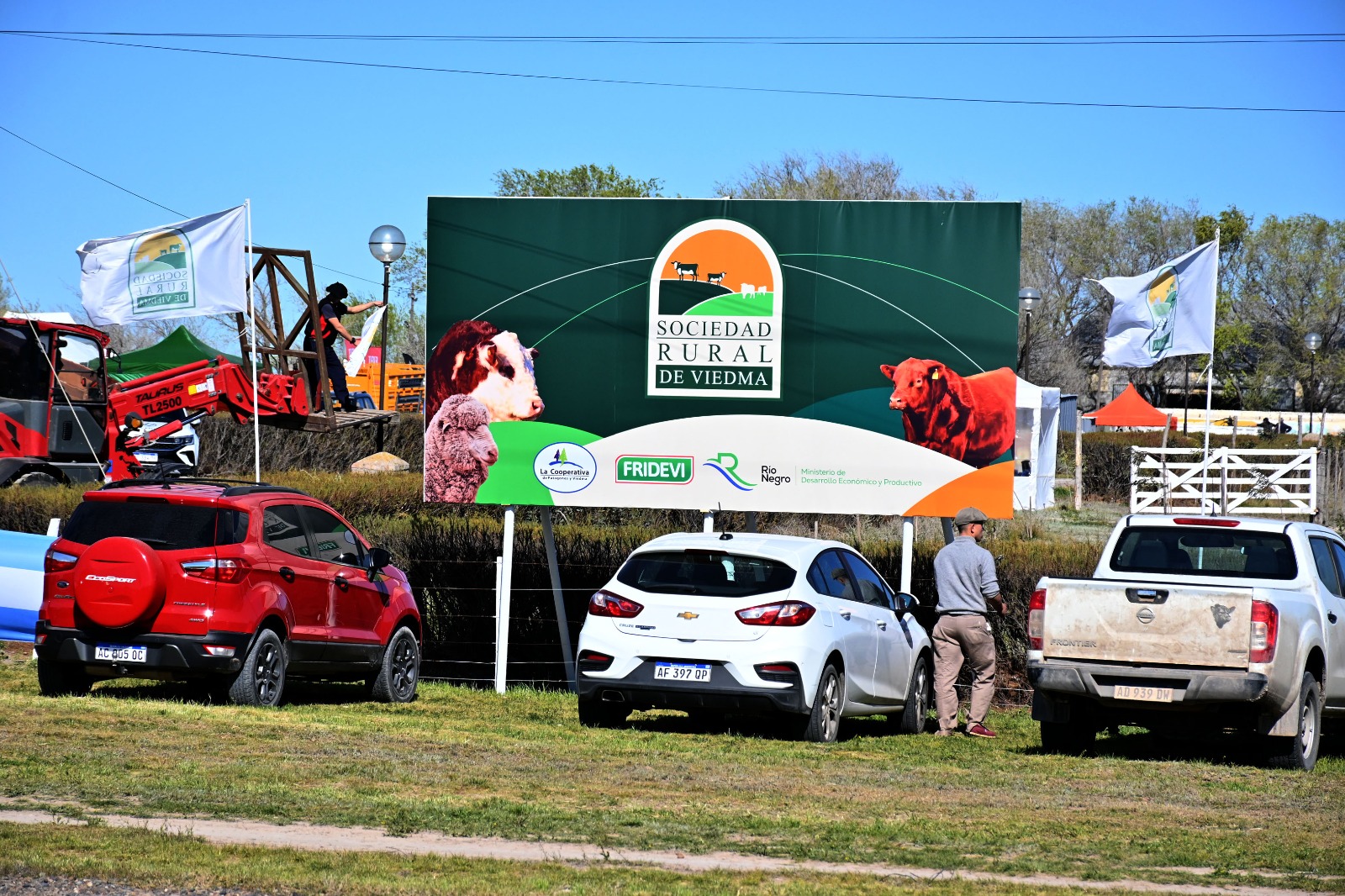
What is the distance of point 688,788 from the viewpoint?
954 centimetres

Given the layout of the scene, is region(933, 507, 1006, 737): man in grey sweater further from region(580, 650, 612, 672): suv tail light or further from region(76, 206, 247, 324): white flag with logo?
region(76, 206, 247, 324): white flag with logo

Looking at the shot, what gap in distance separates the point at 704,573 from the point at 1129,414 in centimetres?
3749

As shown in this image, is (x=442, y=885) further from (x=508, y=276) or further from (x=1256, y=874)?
(x=508, y=276)

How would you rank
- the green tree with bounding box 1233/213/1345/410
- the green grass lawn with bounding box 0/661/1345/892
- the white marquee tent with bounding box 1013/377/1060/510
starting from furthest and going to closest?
the green tree with bounding box 1233/213/1345/410 → the white marquee tent with bounding box 1013/377/1060/510 → the green grass lawn with bounding box 0/661/1345/892

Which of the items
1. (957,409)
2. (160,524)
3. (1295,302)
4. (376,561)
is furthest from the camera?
(1295,302)

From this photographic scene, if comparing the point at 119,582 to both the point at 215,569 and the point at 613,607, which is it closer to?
the point at 215,569

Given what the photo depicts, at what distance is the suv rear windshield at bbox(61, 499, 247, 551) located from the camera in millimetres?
12758

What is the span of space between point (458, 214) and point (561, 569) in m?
4.80

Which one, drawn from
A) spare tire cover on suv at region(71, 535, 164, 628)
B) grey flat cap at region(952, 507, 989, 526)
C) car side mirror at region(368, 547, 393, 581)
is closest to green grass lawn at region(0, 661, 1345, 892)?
spare tire cover on suv at region(71, 535, 164, 628)

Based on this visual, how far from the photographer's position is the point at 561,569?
19719 mm

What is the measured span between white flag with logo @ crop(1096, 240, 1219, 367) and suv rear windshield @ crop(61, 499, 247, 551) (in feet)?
38.3

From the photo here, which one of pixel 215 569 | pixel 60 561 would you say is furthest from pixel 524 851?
pixel 60 561

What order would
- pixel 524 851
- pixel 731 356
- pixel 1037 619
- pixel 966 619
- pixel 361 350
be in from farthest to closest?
1. pixel 361 350
2. pixel 731 356
3. pixel 966 619
4. pixel 1037 619
5. pixel 524 851

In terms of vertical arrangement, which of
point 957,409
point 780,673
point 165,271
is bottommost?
point 780,673
